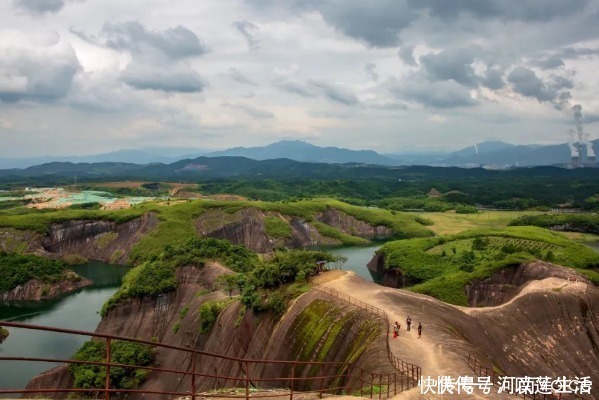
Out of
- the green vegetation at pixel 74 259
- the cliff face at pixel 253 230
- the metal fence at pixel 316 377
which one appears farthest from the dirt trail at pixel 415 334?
the green vegetation at pixel 74 259

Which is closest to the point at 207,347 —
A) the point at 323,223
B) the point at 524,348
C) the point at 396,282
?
the point at 524,348

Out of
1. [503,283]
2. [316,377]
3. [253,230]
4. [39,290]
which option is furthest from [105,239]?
[316,377]

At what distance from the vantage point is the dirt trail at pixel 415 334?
2298cm

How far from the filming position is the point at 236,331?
3897cm

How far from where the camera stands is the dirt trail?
75.4 ft

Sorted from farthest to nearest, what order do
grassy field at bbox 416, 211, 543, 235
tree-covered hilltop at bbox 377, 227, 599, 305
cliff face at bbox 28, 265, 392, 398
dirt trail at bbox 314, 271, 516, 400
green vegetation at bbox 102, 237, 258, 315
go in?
grassy field at bbox 416, 211, 543, 235
tree-covered hilltop at bbox 377, 227, 599, 305
green vegetation at bbox 102, 237, 258, 315
cliff face at bbox 28, 265, 392, 398
dirt trail at bbox 314, 271, 516, 400

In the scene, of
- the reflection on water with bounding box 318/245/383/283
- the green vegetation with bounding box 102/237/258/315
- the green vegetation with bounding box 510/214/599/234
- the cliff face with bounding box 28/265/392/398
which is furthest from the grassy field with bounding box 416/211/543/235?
the cliff face with bounding box 28/265/392/398

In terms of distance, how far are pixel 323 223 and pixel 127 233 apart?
171 ft

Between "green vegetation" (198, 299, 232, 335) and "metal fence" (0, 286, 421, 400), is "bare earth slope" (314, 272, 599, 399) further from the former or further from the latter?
"green vegetation" (198, 299, 232, 335)

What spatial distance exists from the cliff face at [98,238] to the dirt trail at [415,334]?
72.9 m

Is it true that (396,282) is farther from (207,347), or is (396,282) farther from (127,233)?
(127,233)

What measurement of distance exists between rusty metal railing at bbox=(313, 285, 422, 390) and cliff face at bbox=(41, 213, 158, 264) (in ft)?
246

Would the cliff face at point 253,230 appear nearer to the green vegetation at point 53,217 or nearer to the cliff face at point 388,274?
the green vegetation at point 53,217

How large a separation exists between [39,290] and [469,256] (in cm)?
7074
